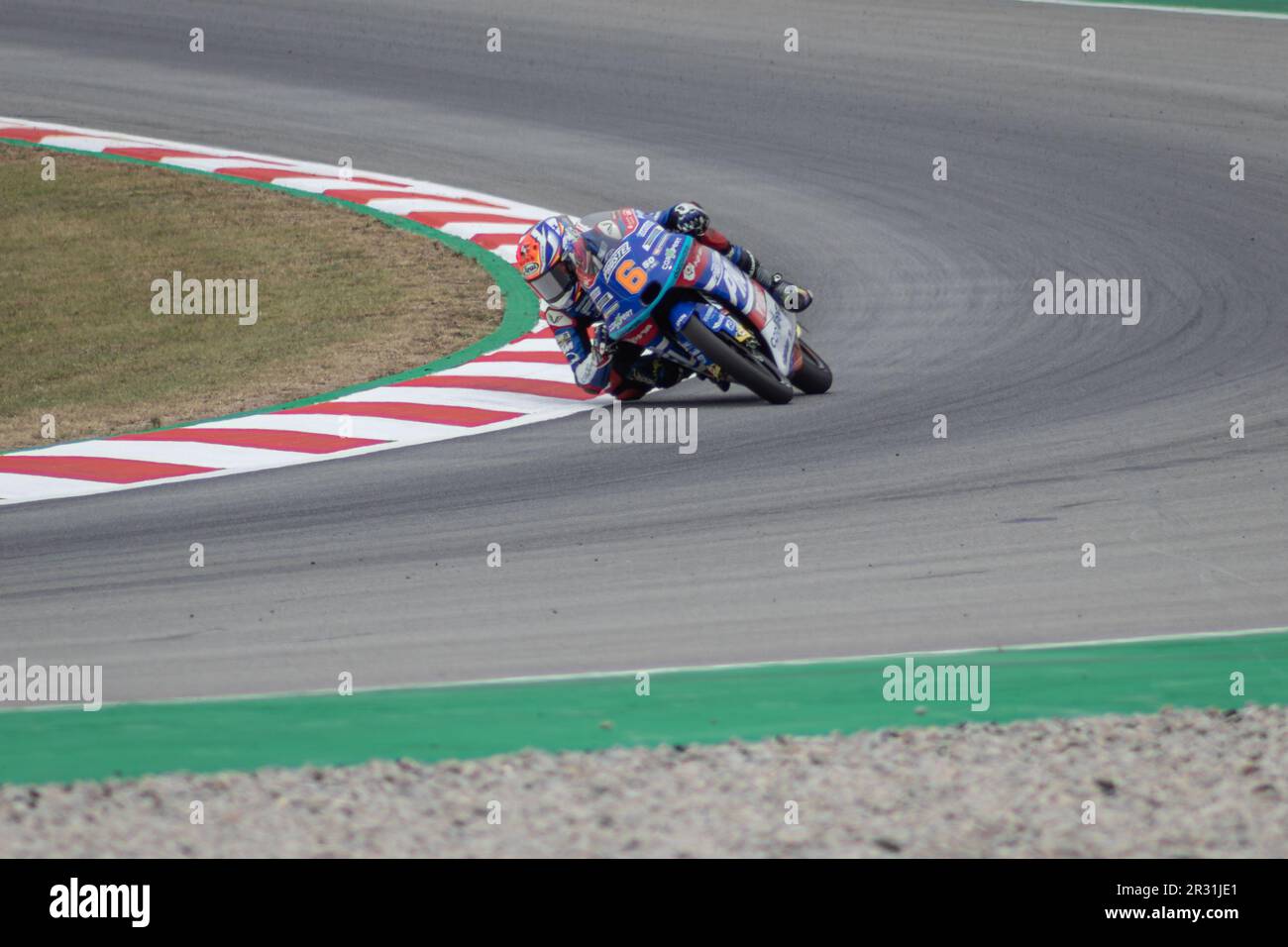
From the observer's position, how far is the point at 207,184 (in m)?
16.9

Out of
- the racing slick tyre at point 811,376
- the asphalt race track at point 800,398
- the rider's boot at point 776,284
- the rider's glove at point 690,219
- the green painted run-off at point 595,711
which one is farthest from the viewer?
the racing slick tyre at point 811,376

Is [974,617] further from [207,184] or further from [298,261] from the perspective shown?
[207,184]

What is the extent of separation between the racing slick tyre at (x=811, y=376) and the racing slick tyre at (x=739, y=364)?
0.09m

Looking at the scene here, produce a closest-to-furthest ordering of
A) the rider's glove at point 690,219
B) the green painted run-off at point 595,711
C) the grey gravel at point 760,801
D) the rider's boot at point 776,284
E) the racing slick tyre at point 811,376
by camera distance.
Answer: the grey gravel at point 760,801 < the green painted run-off at point 595,711 < the rider's glove at point 690,219 < the rider's boot at point 776,284 < the racing slick tyre at point 811,376

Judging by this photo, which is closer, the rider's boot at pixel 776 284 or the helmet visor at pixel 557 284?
the helmet visor at pixel 557 284

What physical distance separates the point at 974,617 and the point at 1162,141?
10.3 metres

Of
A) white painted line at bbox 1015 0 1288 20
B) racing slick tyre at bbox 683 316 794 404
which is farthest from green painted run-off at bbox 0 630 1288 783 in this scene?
white painted line at bbox 1015 0 1288 20

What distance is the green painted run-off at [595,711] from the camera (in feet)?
21.8

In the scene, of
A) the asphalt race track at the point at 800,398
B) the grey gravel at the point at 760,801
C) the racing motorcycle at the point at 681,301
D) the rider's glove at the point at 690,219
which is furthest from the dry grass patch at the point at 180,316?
the grey gravel at the point at 760,801

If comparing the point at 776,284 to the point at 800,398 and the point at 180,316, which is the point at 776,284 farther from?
the point at 180,316

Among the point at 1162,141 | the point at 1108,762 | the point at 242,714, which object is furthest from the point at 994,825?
the point at 1162,141

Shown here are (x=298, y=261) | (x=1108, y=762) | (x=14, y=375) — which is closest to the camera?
(x=1108, y=762)

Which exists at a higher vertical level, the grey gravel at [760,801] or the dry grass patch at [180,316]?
the dry grass patch at [180,316]

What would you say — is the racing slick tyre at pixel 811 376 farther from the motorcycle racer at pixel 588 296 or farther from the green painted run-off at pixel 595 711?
the green painted run-off at pixel 595 711
